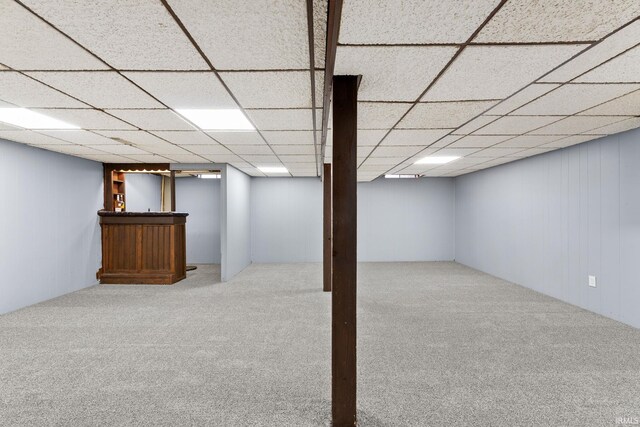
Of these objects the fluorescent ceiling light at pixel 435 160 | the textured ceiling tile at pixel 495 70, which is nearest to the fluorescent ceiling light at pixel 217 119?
the textured ceiling tile at pixel 495 70

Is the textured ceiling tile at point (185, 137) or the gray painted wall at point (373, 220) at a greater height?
the textured ceiling tile at point (185, 137)

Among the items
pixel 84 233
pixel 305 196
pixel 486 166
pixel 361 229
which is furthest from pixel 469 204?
pixel 84 233

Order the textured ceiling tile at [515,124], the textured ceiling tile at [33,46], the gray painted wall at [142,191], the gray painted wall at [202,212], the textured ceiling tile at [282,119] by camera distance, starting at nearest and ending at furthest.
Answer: the textured ceiling tile at [33,46]
the textured ceiling tile at [282,119]
the textured ceiling tile at [515,124]
the gray painted wall at [142,191]
the gray painted wall at [202,212]

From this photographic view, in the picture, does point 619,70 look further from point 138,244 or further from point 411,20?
point 138,244

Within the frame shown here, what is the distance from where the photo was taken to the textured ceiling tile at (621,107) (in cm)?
285

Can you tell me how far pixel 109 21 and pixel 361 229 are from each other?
8210 mm

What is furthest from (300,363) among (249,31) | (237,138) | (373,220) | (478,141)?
(373,220)

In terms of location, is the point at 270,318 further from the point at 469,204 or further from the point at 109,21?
the point at 469,204

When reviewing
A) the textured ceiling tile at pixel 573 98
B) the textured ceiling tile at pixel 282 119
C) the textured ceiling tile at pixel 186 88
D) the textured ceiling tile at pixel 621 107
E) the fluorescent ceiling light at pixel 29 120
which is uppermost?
the fluorescent ceiling light at pixel 29 120

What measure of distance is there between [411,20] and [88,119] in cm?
341

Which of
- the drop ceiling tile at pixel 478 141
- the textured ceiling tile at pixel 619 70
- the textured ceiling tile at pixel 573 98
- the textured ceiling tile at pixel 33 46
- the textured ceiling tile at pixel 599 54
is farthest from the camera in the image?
the drop ceiling tile at pixel 478 141

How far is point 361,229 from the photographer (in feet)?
31.1

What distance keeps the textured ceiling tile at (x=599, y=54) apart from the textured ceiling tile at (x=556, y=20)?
4.0 inches

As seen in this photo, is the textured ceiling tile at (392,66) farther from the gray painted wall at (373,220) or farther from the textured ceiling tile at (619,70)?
the gray painted wall at (373,220)
